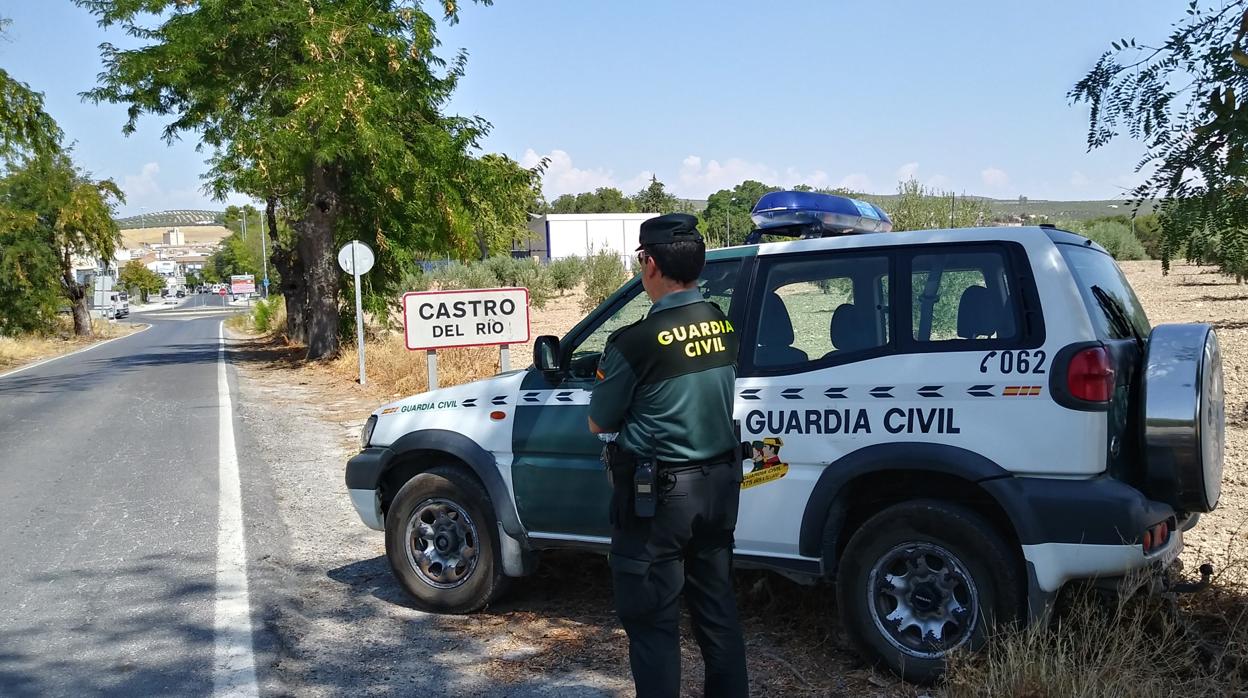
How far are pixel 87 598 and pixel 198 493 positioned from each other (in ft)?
9.94

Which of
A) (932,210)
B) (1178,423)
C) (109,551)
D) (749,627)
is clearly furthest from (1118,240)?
(109,551)

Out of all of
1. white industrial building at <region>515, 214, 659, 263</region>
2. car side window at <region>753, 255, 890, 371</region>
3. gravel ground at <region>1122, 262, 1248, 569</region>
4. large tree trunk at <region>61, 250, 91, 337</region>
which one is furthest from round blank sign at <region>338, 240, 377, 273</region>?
white industrial building at <region>515, 214, 659, 263</region>

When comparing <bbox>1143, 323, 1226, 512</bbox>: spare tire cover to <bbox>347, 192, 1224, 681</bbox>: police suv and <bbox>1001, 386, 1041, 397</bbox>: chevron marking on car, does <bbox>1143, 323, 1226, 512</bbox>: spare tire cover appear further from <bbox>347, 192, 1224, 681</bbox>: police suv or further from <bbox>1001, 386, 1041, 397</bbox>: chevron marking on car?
<bbox>1001, 386, 1041, 397</bbox>: chevron marking on car

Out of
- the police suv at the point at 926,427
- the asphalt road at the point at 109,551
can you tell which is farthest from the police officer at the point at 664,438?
the asphalt road at the point at 109,551

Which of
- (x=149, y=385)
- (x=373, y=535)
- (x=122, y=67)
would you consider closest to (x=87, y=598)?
(x=373, y=535)

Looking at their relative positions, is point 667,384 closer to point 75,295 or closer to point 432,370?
point 432,370

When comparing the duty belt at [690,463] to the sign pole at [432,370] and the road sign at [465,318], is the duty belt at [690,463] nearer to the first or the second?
the road sign at [465,318]

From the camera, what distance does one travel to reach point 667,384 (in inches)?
135

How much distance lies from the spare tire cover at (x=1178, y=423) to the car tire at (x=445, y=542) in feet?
10.1

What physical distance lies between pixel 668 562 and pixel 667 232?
111 cm

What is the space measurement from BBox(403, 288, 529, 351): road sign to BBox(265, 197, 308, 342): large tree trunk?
51.9 feet

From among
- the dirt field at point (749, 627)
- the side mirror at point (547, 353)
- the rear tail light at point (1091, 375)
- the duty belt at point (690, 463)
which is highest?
the side mirror at point (547, 353)

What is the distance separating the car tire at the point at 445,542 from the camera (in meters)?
5.37

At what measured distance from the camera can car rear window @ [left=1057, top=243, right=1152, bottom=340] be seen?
162 inches
